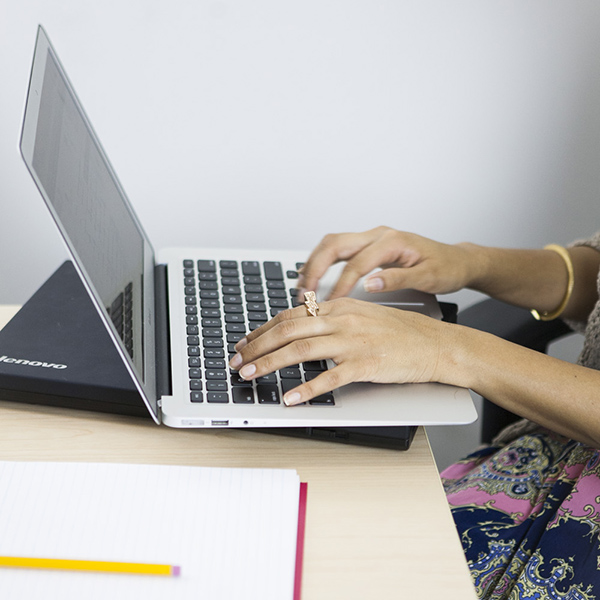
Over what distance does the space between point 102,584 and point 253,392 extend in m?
0.21

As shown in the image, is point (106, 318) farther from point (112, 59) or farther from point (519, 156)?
point (519, 156)

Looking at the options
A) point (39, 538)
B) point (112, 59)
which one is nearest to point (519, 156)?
point (112, 59)

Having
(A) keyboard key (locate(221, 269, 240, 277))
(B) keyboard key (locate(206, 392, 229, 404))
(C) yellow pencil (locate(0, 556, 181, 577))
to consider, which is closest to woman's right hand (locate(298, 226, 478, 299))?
(A) keyboard key (locate(221, 269, 240, 277))

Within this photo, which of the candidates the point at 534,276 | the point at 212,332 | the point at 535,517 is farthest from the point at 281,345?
the point at 534,276

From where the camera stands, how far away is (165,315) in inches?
31.4

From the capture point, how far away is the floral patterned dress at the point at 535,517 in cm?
70

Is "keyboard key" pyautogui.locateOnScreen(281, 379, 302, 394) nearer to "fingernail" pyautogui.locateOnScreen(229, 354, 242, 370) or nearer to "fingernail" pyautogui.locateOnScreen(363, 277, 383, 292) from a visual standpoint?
"fingernail" pyautogui.locateOnScreen(229, 354, 242, 370)

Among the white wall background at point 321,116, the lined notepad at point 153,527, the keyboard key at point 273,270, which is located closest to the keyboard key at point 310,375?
the lined notepad at point 153,527

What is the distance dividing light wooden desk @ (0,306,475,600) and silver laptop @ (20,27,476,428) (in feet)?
0.14

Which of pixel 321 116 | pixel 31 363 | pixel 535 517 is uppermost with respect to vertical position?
pixel 321 116

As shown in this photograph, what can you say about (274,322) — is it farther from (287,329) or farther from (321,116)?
(321,116)

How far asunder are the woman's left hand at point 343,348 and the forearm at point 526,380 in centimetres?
3

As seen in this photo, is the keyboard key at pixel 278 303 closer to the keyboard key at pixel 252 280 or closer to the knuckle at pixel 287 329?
the keyboard key at pixel 252 280

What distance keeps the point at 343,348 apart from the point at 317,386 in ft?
0.16
